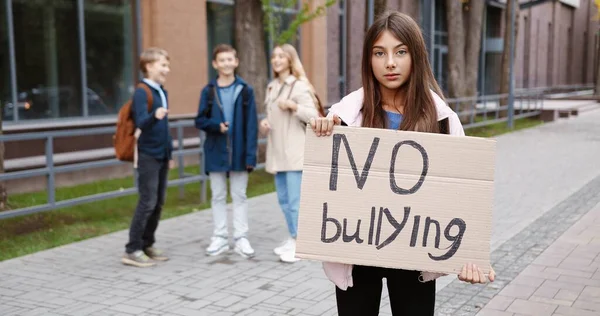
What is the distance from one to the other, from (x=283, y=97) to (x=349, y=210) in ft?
12.1

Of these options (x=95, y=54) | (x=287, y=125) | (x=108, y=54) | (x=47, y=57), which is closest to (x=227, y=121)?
(x=287, y=125)

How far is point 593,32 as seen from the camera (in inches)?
2314

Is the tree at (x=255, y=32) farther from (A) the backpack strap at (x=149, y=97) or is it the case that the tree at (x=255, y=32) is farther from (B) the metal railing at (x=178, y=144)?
(A) the backpack strap at (x=149, y=97)

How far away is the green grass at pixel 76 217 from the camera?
23.8ft

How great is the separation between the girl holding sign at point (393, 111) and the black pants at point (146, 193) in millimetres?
3577

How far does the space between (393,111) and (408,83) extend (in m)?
0.13

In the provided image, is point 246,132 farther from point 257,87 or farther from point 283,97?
point 257,87

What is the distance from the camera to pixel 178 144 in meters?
9.49

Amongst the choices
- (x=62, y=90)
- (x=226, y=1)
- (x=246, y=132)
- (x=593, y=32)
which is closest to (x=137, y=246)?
(x=246, y=132)

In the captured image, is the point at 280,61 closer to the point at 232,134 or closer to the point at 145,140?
the point at 232,134

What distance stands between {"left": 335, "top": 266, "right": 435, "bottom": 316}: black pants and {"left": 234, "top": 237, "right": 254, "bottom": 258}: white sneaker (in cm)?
372

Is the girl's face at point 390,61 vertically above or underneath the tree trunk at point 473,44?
underneath

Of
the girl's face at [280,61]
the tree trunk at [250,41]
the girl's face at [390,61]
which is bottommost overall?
the girl's face at [390,61]

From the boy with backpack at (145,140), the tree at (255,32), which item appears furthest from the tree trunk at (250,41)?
the boy with backpack at (145,140)
